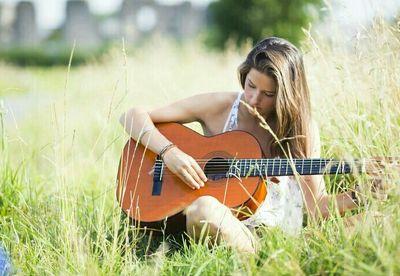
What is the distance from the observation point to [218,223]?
10.4 feet

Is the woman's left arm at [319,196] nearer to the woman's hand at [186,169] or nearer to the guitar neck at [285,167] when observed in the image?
the guitar neck at [285,167]

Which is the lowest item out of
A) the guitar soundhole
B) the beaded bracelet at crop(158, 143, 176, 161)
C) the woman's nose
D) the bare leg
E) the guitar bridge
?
the bare leg

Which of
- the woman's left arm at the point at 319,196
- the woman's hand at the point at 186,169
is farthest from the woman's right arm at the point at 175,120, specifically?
the woman's left arm at the point at 319,196

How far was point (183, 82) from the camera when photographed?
813 cm

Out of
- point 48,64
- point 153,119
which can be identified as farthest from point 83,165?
point 48,64

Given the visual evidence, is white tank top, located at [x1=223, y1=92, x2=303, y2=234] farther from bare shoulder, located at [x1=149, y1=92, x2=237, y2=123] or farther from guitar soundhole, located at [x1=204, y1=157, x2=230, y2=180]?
guitar soundhole, located at [x1=204, y1=157, x2=230, y2=180]

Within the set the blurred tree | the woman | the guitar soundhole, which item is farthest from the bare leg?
the blurred tree

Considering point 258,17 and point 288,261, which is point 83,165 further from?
point 258,17

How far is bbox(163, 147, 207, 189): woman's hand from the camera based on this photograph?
3423 millimetres

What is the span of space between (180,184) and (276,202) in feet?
1.56

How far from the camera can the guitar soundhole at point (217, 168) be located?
11.4 ft

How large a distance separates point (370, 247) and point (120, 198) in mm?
1320

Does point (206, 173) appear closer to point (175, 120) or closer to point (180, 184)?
point (180, 184)

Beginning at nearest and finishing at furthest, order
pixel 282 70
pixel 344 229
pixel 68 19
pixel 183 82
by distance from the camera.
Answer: pixel 344 229, pixel 282 70, pixel 183 82, pixel 68 19
